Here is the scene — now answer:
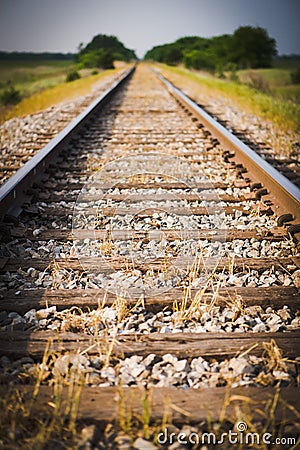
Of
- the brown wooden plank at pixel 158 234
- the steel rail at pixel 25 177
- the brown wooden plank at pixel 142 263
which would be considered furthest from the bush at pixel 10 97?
the brown wooden plank at pixel 142 263

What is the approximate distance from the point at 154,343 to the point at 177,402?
339 millimetres

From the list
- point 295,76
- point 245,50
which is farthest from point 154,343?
point 245,50

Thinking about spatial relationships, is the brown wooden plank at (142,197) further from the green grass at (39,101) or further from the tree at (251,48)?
the tree at (251,48)

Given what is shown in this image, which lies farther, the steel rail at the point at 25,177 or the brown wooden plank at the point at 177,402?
the steel rail at the point at 25,177

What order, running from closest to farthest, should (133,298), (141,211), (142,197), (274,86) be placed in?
(133,298), (141,211), (142,197), (274,86)

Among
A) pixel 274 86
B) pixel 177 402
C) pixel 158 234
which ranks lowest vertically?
pixel 177 402

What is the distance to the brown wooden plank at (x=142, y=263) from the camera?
2.40m

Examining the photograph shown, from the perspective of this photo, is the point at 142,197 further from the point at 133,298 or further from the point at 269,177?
the point at 133,298

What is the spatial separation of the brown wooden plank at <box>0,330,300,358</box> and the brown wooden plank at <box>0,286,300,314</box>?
231 mm

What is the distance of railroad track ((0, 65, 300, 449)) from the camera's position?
148 cm

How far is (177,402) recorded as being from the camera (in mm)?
1480

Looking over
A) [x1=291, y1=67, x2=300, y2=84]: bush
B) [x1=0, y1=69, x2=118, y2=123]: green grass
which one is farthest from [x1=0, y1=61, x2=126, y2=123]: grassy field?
[x1=291, y1=67, x2=300, y2=84]: bush

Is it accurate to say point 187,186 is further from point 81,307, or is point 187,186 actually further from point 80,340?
point 80,340

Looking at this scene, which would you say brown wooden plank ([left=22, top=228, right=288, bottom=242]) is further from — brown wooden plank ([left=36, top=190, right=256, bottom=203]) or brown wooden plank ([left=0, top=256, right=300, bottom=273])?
brown wooden plank ([left=36, top=190, right=256, bottom=203])
